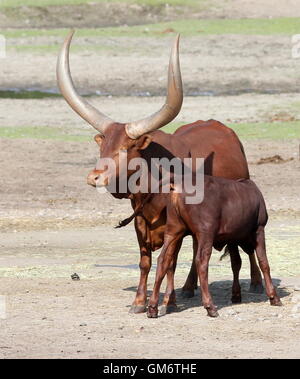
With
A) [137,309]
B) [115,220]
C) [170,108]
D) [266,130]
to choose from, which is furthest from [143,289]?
[266,130]

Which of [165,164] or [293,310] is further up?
[165,164]

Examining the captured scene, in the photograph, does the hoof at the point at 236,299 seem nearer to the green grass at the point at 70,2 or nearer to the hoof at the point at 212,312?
the hoof at the point at 212,312

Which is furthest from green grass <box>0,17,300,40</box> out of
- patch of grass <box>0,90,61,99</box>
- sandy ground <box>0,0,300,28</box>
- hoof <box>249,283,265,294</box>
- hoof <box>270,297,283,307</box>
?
hoof <box>270,297,283,307</box>

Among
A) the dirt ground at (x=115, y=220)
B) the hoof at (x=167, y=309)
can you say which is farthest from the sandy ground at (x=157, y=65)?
the hoof at (x=167, y=309)

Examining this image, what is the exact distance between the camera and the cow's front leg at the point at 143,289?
10.3 meters

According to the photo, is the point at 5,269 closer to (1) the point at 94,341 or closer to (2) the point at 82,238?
(2) the point at 82,238

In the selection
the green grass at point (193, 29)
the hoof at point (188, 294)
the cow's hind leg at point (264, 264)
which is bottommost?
the hoof at point (188, 294)

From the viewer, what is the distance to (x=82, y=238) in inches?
569

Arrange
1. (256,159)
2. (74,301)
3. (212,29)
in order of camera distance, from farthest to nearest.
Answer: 1. (212,29)
2. (256,159)
3. (74,301)

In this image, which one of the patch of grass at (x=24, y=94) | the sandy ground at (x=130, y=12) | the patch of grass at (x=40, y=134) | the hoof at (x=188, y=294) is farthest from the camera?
the sandy ground at (x=130, y=12)

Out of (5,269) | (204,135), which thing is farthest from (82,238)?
(204,135)

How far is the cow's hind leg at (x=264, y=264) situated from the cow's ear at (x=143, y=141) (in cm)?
119

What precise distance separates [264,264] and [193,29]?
2432 centimetres

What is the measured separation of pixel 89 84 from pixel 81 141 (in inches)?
275
